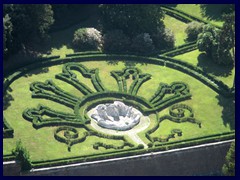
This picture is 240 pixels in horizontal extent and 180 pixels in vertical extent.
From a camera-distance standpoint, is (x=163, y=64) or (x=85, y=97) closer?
(x=85, y=97)

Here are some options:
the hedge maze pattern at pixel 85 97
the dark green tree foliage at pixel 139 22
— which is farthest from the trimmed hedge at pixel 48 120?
the dark green tree foliage at pixel 139 22

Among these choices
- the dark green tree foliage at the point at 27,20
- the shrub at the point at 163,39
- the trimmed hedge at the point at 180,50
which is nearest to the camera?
the dark green tree foliage at the point at 27,20

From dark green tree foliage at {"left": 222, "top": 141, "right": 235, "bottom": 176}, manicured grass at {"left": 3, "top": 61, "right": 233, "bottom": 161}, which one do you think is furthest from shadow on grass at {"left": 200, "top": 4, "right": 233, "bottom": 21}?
dark green tree foliage at {"left": 222, "top": 141, "right": 235, "bottom": 176}

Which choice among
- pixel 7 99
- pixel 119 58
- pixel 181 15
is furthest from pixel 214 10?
pixel 7 99

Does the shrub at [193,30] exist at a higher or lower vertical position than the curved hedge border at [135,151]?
higher

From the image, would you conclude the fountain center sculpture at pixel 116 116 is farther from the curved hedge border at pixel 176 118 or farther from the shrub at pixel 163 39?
the shrub at pixel 163 39

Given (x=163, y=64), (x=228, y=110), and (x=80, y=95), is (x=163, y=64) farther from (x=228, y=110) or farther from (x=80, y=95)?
(x=80, y=95)
